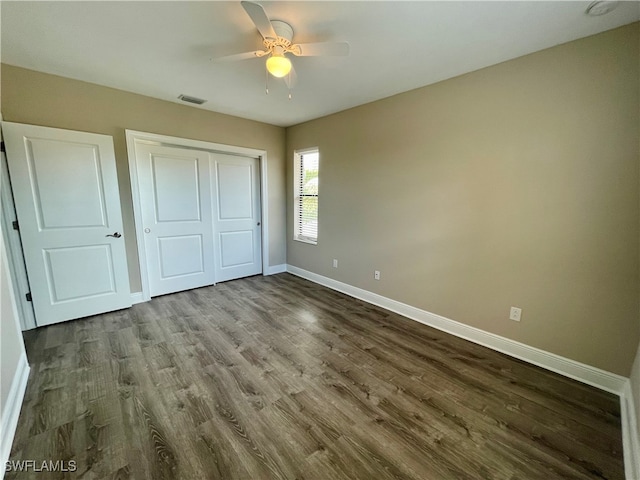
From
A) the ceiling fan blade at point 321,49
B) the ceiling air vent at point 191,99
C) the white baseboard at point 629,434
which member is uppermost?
the ceiling air vent at point 191,99

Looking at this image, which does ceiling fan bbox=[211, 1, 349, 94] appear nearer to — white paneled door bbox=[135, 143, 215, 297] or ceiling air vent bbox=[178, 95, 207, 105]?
ceiling air vent bbox=[178, 95, 207, 105]

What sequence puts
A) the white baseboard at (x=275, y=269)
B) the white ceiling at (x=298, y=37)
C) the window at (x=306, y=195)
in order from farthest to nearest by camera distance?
the white baseboard at (x=275, y=269), the window at (x=306, y=195), the white ceiling at (x=298, y=37)

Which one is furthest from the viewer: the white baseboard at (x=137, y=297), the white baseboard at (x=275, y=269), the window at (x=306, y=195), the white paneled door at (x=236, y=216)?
the white baseboard at (x=275, y=269)

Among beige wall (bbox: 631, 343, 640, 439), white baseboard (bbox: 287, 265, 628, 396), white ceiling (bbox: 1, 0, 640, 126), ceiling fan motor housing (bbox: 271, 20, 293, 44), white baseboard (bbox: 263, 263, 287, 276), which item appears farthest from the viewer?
white baseboard (bbox: 263, 263, 287, 276)

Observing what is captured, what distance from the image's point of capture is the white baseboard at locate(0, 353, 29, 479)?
138 centimetres

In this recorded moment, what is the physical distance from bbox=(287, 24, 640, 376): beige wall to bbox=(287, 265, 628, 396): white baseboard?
67 millimetres

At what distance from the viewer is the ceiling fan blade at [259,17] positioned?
54.3 inches

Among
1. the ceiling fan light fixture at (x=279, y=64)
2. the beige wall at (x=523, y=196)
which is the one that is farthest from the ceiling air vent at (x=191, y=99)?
the beige wall at (x=523, y=196)

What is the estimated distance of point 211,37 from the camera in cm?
200

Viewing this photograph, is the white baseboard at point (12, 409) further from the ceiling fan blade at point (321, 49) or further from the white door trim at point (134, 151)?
the ceiling fan blade at point (321, 49)

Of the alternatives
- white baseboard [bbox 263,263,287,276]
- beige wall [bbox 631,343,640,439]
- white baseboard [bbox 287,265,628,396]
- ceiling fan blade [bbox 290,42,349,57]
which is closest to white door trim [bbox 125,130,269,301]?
white baseboard [bbox 263,263,287,276]

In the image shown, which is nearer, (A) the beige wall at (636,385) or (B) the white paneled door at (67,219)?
(A) the beige wall at (636,385)

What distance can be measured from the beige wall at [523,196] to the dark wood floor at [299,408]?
49 centimetres

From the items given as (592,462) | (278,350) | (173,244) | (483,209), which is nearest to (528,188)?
(483,209)
